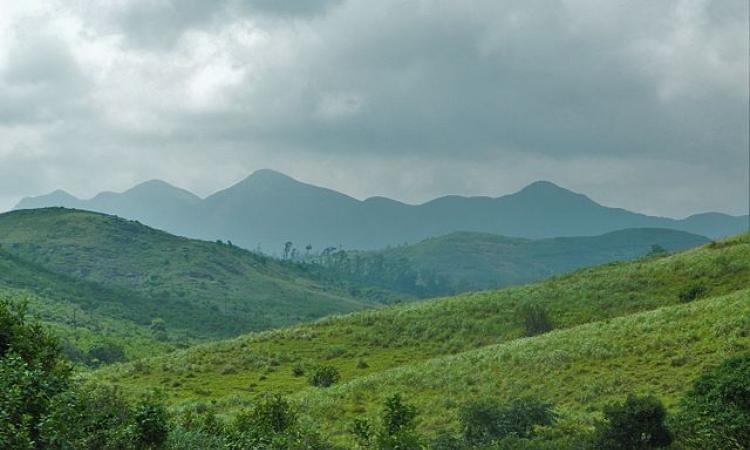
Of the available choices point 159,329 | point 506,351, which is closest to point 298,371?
point 506,351

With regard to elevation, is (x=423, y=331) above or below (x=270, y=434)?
above

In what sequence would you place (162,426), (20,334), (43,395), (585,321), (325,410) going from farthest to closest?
1. (585,321)
2. (325,410)
3. (20,334)
4. (162,426)
5. (43,395)

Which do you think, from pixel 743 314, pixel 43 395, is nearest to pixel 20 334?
pixel 43 395

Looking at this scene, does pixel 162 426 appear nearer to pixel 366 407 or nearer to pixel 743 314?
pixel 366 407

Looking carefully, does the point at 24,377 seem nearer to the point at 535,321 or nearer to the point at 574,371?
the point at 574,371

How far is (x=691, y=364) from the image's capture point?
3572 cm

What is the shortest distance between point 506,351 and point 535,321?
15.4 m

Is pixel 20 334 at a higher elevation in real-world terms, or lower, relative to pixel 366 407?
higher

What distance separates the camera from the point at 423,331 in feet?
225

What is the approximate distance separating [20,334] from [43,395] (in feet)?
13.3

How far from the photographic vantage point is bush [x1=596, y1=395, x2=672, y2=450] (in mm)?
21938

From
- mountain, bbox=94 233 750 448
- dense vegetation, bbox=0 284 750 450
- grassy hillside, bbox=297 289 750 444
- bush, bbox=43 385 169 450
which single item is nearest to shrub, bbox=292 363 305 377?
mountain, bbox=94 233 750 448

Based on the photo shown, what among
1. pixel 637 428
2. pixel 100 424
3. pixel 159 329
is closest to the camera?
pixel 100 424

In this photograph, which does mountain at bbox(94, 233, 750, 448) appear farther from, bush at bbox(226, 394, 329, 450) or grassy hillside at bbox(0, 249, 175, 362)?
grassy hillside at bbox(0, 249, 175, 362)
